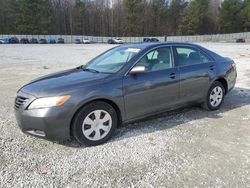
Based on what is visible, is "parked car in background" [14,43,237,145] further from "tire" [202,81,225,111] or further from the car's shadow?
the car's shadow

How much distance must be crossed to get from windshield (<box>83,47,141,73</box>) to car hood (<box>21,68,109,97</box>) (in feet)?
0.83

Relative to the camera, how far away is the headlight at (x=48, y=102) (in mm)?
3289

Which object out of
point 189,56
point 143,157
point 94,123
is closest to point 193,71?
point 189,56

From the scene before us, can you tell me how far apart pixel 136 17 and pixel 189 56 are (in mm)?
68308

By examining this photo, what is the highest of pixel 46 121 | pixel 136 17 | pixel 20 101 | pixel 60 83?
pixel 136 17

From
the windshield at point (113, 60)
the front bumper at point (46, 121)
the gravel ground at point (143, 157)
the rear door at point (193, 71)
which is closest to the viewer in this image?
the gravel ground at point (143, 157)

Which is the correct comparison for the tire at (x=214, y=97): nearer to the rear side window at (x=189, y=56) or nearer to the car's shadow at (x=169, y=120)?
the car's shadow at (x=169, y=120)

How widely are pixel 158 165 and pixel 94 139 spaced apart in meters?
1.03

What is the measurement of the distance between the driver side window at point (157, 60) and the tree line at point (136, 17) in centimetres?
6103

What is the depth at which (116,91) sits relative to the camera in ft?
12.0

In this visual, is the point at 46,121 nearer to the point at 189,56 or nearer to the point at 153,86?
→ the point at 153,86

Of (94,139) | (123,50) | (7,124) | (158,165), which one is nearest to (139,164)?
(158,165)

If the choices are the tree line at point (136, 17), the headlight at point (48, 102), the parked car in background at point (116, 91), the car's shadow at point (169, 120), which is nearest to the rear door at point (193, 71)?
the parked car in background at point (116, 91)

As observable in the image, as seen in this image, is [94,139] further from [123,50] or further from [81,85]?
[123,50]
